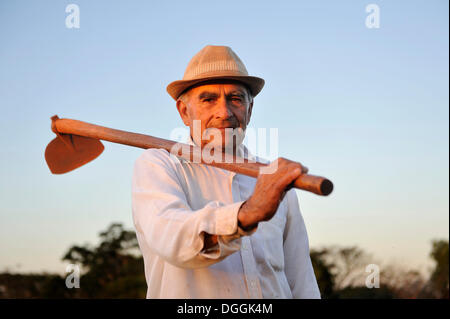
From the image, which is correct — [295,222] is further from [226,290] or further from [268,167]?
[268,167]

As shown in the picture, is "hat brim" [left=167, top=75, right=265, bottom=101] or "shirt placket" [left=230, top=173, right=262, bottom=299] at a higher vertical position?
"hat brim" [left=167, top=75, right=265, bottom=101]

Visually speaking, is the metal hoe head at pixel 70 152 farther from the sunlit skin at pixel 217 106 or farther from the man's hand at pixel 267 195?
the man's hand at pixel 267 195

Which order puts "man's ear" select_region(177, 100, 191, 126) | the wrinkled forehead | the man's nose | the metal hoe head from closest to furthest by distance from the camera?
the man's nose < the wrinkled forehead < "man's ear" select_region(177, 100, 191, 126) < the metal hoe head

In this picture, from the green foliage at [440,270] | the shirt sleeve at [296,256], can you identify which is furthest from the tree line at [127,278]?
the shirt sleeve at [296,256]

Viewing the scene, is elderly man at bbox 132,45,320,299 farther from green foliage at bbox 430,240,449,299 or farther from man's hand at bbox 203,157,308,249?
green foliage at bbox 430,240,449,299

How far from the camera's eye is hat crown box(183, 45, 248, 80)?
2977 millimetres

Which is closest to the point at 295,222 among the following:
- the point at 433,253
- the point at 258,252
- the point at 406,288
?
the point at 258,252

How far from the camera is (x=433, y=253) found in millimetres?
22812

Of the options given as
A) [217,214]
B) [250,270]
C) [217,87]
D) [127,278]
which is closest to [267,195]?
[217,214]

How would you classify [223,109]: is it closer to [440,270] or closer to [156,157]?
[156,157]

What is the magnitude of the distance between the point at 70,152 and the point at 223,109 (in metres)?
1.26

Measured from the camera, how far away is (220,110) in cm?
289

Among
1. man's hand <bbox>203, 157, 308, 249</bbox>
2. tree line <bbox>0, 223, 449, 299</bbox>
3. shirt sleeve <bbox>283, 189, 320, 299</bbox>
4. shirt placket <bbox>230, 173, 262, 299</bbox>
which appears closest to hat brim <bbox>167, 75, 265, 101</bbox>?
→ shirt sleeve <bbox>283, 189, 320, 299</bbox>
